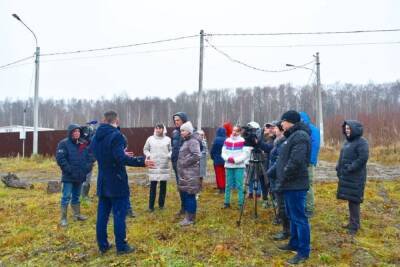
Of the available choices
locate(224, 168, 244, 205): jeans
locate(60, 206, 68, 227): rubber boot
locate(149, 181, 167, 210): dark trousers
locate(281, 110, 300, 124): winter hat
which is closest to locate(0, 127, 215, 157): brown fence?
locate(149, 181, 167, 210): dark trousers

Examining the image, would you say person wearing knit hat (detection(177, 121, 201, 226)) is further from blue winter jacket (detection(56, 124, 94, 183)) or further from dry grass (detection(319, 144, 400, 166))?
dry grass (detection(319, 144, 400, 166))

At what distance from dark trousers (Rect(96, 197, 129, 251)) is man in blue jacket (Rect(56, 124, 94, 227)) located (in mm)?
1771

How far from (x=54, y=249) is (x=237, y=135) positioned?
3895mm

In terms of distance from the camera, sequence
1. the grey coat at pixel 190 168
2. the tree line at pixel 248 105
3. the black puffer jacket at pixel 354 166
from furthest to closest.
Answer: the tree line at pixel 248 105, the grey coat at pixel 190 168, the black puffer jacket at pixel 354 166

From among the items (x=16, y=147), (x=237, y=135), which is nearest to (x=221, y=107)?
(x=16, y=147)

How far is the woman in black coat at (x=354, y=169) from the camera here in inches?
231

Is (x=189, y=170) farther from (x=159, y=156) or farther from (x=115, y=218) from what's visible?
(x=115, y=218)

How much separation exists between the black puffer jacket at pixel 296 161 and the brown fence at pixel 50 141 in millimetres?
16075

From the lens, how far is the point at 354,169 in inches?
230

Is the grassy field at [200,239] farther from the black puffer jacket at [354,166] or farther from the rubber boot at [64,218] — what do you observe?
the black puffer jacket at [354,166]

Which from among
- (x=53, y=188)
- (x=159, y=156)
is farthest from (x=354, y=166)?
(x=53, y=188)

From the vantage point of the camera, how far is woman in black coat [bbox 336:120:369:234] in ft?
19.2

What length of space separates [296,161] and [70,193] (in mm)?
4120

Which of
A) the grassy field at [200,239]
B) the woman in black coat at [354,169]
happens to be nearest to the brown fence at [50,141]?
the grassy field at [200,239]
